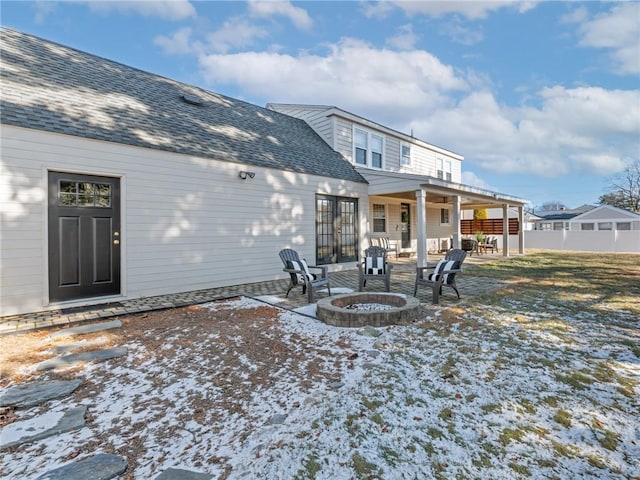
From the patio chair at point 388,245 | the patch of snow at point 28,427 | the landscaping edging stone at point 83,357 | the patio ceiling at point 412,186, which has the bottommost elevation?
the patch of snow at point 28,427

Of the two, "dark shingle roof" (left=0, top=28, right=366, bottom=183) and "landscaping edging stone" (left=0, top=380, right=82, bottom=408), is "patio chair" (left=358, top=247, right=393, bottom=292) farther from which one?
"landscaping edging stone" (left=0, top=380, right=82, bottom=408)

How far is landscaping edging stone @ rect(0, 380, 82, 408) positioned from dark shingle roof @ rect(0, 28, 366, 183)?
4.26 metres

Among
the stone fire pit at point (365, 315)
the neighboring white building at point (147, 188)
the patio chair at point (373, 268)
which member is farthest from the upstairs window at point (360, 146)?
the stone fire pit at point (365, 315)

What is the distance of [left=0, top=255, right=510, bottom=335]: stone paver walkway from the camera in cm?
464

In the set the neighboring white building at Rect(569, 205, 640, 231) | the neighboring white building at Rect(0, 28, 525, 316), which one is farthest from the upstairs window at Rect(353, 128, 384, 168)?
the neighboring white building at Rect(569, 205, 640, 231)

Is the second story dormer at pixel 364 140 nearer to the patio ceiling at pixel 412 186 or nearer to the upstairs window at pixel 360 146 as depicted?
the upstairs window at pixel 360 146

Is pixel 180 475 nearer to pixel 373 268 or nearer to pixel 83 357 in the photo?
pixel 83 357

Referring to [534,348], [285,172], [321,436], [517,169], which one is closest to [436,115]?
[285,172]

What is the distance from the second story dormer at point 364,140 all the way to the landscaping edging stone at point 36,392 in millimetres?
10222

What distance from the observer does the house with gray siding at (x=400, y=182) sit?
9.51m

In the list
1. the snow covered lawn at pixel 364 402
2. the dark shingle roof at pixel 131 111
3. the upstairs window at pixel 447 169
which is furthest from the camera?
the upstairs window at pixel 447 169

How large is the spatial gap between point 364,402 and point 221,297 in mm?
4507

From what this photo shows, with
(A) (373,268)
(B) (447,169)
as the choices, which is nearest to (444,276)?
(A) (373,268)

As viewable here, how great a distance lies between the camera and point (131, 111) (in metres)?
6.64
